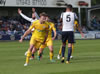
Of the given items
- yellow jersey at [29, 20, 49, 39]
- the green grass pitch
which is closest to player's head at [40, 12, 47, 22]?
yellow jersey at [29, 20, 49, 39]

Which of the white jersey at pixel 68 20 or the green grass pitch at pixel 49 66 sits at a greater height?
the white jersey at pixel 68 20

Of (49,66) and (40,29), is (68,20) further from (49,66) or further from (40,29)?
(49,66)

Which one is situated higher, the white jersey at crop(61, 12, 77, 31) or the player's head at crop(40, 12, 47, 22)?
the player's head at crop(40, 12, 47, 22)

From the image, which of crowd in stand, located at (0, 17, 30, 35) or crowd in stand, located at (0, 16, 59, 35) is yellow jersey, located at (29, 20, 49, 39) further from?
crowd in stand, located at (0, 17, 30, 35)

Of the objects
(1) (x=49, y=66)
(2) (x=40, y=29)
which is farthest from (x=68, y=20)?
(1) (x=49, y=66)

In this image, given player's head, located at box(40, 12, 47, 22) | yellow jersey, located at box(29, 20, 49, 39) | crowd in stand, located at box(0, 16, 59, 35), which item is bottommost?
crowd in stand, located at box(0, 16, 59, 35)

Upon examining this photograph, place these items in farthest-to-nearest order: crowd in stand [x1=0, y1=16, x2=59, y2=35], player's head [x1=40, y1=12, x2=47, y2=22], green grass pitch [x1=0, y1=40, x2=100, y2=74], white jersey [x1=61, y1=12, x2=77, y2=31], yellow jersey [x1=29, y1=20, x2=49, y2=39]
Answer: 1. crowd in stand [x1=0, y1=16, x2=59, y2=35]
2. white jersey [x1=61, y1=12, x2=77, y2=31]
3. yellow jersey [x1=29, y1=20, x2=49, y2=39]
4. player's head [x1=40, y1=12, x2=47, y2=22]
5. green grass pitch [x1=0, y1=40, x2=100, y2=74]

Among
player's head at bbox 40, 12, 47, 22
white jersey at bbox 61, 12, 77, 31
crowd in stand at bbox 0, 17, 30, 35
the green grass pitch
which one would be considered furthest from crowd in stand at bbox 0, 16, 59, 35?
player's head at bbox 40, 12, 47, 22

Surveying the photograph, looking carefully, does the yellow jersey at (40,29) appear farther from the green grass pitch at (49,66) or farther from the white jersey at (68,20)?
the green grass pitch at (49,66)

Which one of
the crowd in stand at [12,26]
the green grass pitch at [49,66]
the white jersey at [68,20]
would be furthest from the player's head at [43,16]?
the crowd in stand at [12,26]

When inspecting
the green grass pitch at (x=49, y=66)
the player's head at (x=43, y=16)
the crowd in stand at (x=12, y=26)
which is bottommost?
the crowd in stand at (x=12, y=26)

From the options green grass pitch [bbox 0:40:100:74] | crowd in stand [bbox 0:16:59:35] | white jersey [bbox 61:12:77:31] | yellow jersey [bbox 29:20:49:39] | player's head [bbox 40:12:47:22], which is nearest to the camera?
green grass pitch [bbox 0:40:100:74]

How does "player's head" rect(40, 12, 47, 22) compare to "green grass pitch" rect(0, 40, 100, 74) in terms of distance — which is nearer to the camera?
"green grass pitch" rect(0, 40, 100, 74)

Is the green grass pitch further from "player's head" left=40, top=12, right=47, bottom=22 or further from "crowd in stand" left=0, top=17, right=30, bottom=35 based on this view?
"crowd in stand" left=0, top=17, right=30, bottom=35
